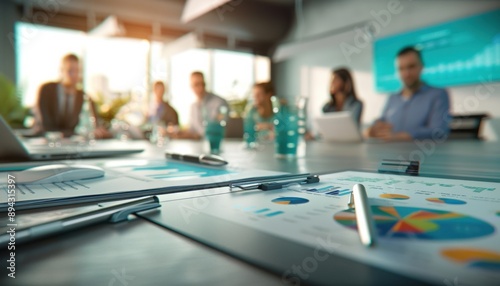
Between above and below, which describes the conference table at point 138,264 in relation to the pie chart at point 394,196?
below

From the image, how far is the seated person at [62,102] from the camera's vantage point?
105 inches

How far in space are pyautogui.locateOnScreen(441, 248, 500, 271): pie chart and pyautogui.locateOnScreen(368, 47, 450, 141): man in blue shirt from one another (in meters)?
2.06

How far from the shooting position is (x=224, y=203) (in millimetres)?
378

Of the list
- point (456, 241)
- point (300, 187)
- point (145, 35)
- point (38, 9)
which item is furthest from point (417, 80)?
point (38, 9)

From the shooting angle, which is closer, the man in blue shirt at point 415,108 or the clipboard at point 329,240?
the clipboard at point 329,240

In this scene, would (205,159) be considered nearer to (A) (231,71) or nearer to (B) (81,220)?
(B) (81,220)

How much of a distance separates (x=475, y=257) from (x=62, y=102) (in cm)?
308

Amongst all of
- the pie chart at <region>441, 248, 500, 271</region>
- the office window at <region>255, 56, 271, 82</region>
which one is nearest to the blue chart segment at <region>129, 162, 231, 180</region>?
the pie chart at <region>441, 248, 500, 271</region>

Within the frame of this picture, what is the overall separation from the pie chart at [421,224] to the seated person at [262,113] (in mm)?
1086

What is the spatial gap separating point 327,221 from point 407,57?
262cm

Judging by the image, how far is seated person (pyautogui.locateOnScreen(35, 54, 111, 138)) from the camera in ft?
8.76

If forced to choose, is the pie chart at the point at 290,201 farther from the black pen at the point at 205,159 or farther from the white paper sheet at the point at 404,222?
the black pen at the point at 205,159

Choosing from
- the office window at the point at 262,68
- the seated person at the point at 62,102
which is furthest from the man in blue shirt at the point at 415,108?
the office window at the point at 262,68

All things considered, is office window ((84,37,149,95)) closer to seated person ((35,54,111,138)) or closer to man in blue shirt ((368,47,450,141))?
seated person ((35,54,111,138))
